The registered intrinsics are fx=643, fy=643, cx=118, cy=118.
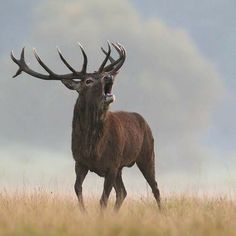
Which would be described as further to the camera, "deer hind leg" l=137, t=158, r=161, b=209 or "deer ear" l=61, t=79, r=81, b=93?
"deer hind leg" l=137, t=158, r=161, b=209

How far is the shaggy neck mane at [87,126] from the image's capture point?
9016 millimetres

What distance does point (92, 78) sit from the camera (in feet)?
29.7

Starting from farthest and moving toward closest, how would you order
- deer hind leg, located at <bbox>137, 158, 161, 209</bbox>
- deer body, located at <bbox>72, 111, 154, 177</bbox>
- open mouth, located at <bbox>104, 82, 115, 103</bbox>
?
deer hind leg, located at <bbox>137, 158, 161, 209</bbox>
deer body, located at <bbox>72, 111, 154, 177</bbox>
open mouth, located at <bbox>104, 82, 115, 103</bbox>

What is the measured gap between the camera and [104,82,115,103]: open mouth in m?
8.66

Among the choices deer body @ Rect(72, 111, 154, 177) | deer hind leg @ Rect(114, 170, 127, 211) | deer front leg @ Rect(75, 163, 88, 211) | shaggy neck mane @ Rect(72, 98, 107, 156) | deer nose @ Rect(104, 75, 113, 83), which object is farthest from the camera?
deer hind leg @ Rect(114, 170, 127, 211)

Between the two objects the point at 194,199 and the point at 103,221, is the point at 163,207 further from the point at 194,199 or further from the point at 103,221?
the point at 103,221

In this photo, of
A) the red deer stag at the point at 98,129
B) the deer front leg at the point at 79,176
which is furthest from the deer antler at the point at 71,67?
the deer front leg at the point at 79,176

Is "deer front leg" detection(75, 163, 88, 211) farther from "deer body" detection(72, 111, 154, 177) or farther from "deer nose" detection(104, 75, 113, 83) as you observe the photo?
"deer nose" detection(104, 75, 113, 83)

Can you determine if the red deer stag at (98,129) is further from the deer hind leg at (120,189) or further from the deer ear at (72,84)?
the deer hind leg at (120,189)

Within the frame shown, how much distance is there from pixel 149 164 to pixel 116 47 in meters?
2.12

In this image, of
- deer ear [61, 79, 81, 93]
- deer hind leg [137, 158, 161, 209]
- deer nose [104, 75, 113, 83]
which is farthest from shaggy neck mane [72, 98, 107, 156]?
deer hind leg [137, 158, 161, 209]

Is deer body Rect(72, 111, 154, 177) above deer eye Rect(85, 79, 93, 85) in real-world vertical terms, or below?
below

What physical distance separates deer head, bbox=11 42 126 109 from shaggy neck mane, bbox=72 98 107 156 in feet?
0.49

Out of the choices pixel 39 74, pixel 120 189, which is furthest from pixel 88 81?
pixel 120 189
